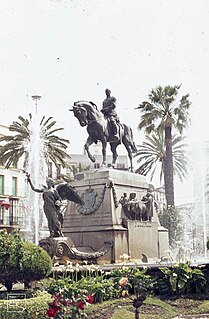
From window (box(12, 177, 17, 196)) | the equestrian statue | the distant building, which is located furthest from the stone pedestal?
window (box(12, 177, 17, 196))

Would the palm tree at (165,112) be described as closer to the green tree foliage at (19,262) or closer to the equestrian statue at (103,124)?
the equestrian statue at (103,124)

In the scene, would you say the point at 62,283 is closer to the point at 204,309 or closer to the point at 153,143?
the point at 204,309

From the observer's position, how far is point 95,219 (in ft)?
54.7

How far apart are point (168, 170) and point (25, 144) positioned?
944 centimetres

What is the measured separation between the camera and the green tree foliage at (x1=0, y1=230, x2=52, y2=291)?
9547 mm

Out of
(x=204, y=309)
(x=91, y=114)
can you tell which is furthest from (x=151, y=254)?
(x=204, y=309)

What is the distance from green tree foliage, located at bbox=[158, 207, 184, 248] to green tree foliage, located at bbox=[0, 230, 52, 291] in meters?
26.8

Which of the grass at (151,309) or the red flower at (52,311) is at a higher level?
the red flower at (52,311)

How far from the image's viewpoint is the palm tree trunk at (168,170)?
3462 centimetres

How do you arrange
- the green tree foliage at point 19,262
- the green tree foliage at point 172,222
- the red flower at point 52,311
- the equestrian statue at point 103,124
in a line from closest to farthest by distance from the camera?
the red flower at point 52,311
the green tree foliage at point 19,262
the equestrian statue at point 103,124
the green tree foliage at point 172,222

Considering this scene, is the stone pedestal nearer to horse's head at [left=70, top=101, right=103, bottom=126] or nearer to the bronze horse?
the bronze horse

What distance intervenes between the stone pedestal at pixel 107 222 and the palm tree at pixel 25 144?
18360mm

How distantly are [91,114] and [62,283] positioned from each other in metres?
A: 8.57

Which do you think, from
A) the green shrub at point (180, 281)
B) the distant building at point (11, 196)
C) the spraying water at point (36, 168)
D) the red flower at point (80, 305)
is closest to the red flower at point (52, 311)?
the red flower at point (80, 305)
